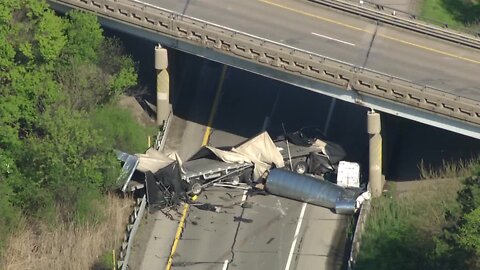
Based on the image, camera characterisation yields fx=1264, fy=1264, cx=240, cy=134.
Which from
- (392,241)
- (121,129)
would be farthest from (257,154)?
(392,241)

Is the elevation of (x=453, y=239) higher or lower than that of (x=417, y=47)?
lower

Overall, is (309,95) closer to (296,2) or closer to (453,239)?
(296,2)

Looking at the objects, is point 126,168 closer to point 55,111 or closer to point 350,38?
point 55,111

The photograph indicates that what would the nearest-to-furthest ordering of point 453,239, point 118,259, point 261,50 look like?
point 453,239 < point 118,259 < point 261,50

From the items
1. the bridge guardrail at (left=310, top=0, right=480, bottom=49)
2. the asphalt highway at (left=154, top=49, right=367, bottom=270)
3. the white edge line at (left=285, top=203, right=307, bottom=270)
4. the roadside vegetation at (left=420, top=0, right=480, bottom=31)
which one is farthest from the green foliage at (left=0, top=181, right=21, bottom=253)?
the roadside vegetation at (left=420, top=0, right=480, bottom=31)

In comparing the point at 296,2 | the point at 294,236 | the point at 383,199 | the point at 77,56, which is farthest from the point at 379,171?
the point at 77,56

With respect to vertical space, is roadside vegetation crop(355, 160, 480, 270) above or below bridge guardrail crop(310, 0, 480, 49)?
Answer: below

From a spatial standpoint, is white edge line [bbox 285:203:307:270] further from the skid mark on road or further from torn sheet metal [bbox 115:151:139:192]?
the skid mark on road
